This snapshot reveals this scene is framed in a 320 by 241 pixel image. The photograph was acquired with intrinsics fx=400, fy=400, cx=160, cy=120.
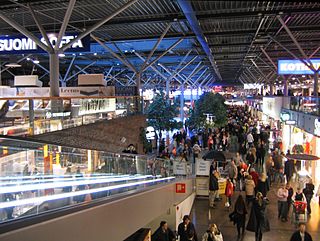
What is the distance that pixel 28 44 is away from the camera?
1552 cm

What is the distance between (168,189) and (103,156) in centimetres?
294

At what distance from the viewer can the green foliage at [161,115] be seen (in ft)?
92.6

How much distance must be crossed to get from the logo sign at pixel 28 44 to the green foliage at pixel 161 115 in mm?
13343

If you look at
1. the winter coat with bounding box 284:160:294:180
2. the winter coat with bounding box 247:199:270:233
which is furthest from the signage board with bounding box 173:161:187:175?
the winter coat with bounding box 247:199:270:233

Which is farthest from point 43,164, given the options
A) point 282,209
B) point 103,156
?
point 282,209

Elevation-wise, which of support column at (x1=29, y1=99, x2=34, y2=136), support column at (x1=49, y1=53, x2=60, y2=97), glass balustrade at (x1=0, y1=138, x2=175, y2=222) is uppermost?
support column at (x1=49, y1=53, x2=60, y2=97)

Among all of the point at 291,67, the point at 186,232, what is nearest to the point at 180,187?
the point at 186,232

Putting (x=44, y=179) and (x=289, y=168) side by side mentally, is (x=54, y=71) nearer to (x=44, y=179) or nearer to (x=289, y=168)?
(x=289, y=168)

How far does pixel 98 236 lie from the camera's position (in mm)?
4797

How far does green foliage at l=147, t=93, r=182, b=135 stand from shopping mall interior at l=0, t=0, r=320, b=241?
0.31 ft

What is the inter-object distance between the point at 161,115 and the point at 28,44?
13983 mm

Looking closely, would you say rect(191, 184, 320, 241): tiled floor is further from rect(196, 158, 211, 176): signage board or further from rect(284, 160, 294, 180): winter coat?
rect(284, 160, 294, 180): winter coat

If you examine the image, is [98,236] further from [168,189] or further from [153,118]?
[153,118]

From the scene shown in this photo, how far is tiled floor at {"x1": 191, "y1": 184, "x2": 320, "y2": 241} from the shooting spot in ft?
36.2
